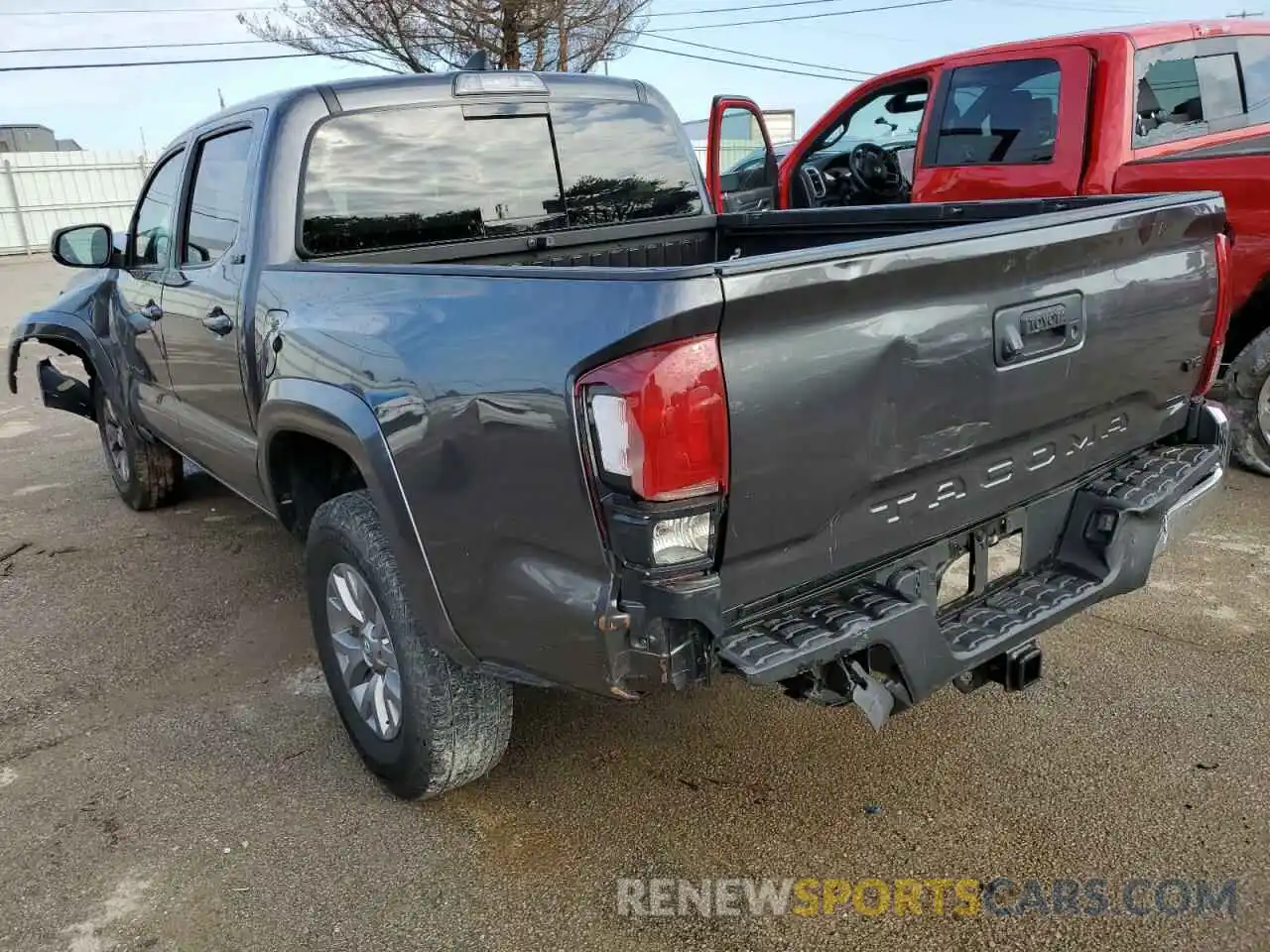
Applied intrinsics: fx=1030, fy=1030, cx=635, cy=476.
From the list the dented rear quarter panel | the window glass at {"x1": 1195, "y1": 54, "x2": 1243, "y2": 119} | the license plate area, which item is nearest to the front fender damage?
the dented rear quarter panel

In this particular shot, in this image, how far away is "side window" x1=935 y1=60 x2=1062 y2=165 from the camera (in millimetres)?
5168

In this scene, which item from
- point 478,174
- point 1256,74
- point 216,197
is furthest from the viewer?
point 1256,74

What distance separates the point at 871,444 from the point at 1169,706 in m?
1.70

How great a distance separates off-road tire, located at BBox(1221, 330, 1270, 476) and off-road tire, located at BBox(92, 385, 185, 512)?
5.33 meters

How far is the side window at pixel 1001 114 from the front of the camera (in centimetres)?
517

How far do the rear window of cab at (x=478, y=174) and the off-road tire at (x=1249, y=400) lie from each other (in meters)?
2.85

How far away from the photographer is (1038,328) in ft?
7.79

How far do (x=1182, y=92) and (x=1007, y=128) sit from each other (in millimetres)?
853

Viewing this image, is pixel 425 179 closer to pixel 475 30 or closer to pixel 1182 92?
pixel 1182 92

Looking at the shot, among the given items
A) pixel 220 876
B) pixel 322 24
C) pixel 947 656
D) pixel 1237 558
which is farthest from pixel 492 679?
pixel 322 24

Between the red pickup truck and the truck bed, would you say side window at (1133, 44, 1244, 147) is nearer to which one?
the red pickup truck

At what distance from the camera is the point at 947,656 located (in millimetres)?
2271

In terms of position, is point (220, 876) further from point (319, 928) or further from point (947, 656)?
point (947, 656)

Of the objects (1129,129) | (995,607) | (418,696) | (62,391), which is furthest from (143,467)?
(1129,129)
